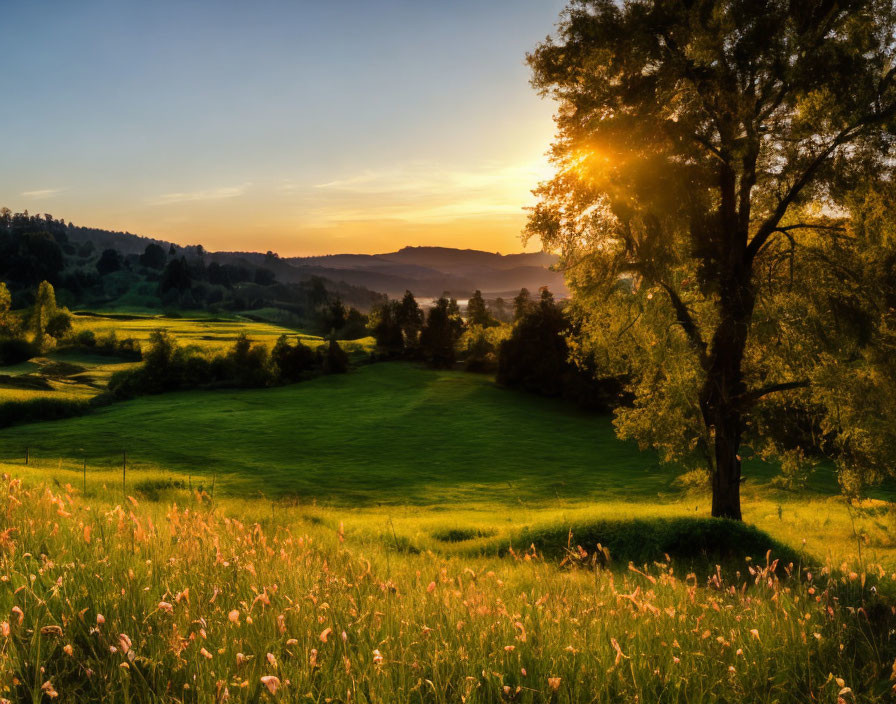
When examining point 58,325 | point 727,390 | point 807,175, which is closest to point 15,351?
point 58,325

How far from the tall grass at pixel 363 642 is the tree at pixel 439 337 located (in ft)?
291

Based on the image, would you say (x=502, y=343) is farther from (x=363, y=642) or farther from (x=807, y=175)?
(x=363, y=642)

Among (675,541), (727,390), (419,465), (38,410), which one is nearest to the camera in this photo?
(675,541)

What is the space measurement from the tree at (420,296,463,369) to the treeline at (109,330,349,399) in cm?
1304

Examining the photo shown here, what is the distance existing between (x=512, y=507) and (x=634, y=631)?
30490 mm

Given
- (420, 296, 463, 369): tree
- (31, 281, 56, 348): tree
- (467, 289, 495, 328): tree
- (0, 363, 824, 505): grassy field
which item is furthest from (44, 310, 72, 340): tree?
(467, 289, 495, 328): tree

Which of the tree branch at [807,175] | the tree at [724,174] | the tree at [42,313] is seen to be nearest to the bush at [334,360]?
the tree at [42,313]

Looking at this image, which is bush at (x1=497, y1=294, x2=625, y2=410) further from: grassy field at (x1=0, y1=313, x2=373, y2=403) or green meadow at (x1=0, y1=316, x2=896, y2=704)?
green meadow at (x1=0, y1=316, x2=896, y2=704)

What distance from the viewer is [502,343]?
81.1 metres

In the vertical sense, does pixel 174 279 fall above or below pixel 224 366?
above

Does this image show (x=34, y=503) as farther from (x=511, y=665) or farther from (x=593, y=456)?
(x=593, y=456)

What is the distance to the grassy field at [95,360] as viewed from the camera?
6519 centimetres

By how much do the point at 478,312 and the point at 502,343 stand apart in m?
21.7

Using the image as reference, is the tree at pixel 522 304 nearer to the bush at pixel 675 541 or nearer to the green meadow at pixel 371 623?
the bush at pixel 675 541
